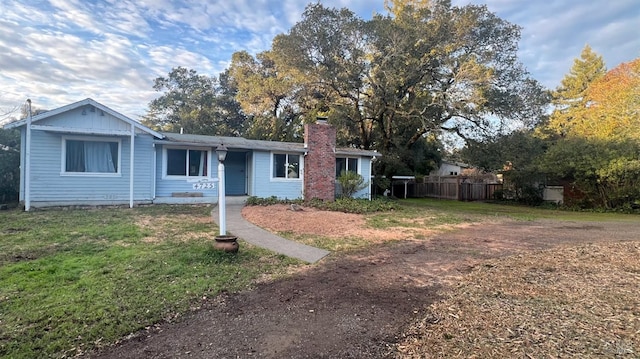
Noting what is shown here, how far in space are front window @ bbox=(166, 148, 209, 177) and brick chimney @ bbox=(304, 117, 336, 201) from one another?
4726mm

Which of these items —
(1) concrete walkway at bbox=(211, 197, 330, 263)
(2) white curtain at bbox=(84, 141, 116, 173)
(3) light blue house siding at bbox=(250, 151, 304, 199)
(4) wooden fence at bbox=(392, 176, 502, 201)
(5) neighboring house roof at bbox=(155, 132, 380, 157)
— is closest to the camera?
(1) concrete walkway at bbox=(211, 197, 330, 263)

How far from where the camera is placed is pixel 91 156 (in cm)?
1288

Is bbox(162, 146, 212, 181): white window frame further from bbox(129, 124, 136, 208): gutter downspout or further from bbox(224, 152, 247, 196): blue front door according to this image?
bbox(224, 152, 247, 196): blue front door

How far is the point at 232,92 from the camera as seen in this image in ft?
105

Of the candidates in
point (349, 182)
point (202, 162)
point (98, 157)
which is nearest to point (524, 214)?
point (349, 182)

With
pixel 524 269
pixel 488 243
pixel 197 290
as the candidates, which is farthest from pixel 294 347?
pixel 488 243

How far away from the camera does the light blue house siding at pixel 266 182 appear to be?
608 inches

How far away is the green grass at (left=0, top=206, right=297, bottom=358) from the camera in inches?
131

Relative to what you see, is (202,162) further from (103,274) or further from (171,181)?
(103,274)

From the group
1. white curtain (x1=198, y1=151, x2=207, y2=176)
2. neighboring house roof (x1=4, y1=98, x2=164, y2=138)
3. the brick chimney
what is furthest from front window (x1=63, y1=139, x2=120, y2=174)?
the brick chimney

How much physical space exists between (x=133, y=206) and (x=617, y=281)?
14.3 metres

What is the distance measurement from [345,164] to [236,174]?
5756mm

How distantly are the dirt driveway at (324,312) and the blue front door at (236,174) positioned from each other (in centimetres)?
1177

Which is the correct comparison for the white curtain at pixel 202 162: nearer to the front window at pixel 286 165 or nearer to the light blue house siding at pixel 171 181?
the light blue house siding at pixel 171 181
